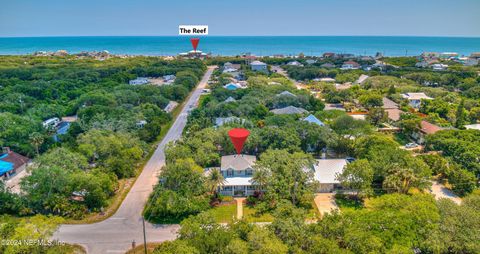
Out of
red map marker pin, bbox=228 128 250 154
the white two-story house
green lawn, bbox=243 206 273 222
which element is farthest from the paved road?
red map marker pin, bbox=228 128 250 154

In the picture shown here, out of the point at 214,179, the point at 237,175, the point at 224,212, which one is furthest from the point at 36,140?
the point at 224,212

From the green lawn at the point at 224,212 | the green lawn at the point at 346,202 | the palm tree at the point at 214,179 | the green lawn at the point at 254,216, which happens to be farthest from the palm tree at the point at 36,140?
the green lawn at the point at 346,202

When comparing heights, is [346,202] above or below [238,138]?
→ below

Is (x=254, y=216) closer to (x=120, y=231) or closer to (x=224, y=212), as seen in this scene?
(x=224, y=212)

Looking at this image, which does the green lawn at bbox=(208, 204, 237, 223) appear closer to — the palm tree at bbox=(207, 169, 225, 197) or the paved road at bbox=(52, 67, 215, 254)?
the palm tree at bbox=(207, 169, 225, 197)

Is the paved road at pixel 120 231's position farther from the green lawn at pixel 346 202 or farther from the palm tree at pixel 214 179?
the green lawn at pixel 346 202
